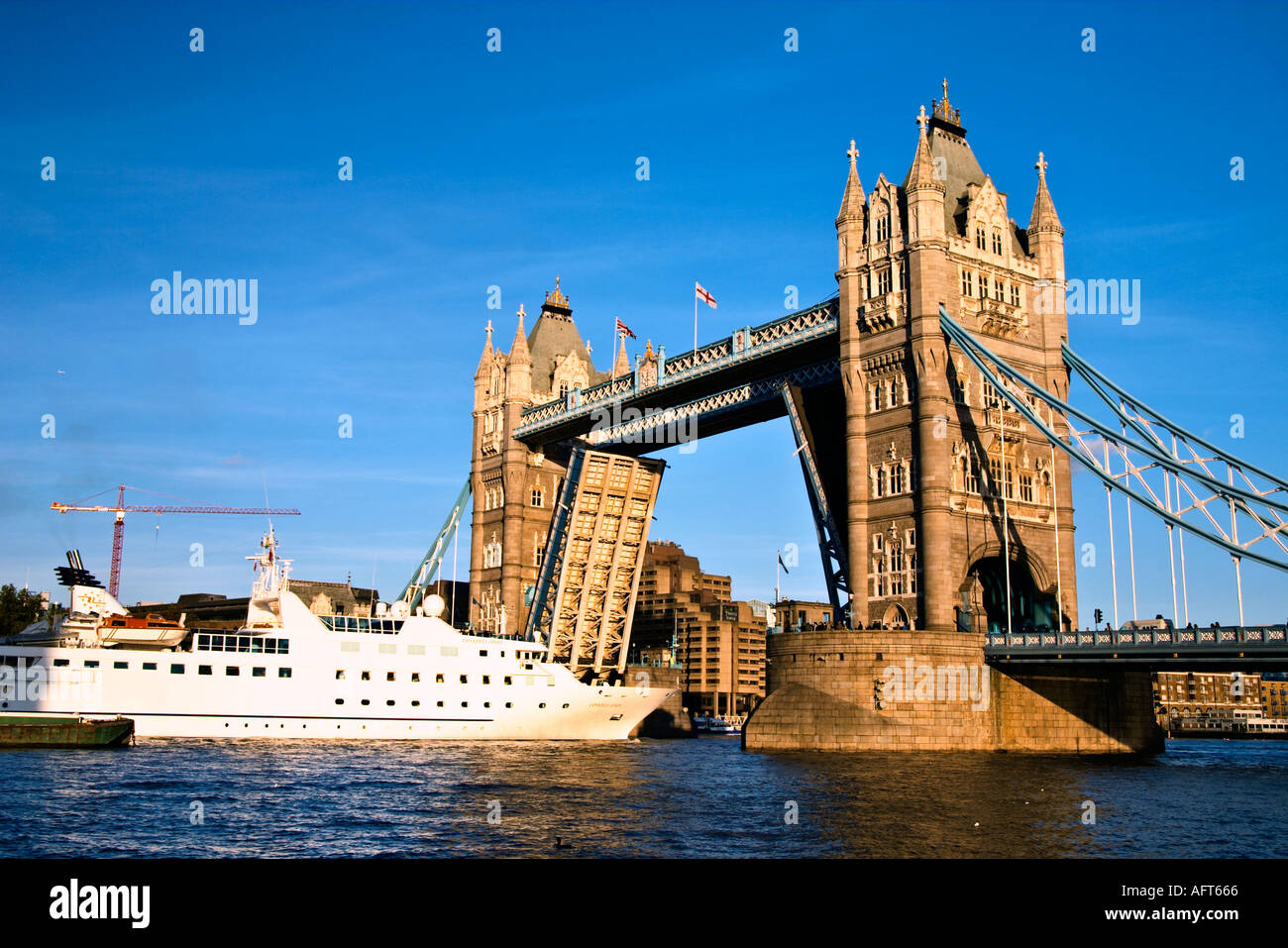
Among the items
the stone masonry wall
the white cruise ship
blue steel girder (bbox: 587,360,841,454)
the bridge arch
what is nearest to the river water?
the stone masonry wall

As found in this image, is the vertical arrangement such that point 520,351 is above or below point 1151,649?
above

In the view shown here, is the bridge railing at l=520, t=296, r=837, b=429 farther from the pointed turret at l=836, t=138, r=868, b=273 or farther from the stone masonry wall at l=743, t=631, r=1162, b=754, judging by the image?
the stone masonry wall at l=743, t=631, r=1162, b=754

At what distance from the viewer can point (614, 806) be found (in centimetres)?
3700

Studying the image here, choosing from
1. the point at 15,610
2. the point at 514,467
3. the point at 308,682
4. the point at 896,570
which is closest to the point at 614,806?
the point at 896,570

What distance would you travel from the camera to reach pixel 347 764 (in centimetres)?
4997

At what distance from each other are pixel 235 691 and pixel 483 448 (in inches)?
1801

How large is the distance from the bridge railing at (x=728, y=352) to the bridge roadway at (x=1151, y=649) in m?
22.9

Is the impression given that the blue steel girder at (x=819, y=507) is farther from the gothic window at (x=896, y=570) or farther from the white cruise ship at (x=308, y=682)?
the white cruise ship at (x=308, y=682)

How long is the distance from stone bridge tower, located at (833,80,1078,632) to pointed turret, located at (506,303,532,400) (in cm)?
3999

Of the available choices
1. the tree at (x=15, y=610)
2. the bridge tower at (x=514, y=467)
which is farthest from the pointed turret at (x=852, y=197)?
the tree at (x=15, y=610)

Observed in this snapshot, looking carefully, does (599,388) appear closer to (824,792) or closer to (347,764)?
(347,764)

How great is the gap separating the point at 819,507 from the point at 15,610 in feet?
268

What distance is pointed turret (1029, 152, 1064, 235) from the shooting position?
232 ft

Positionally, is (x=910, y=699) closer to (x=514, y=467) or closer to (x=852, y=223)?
(x=852, y=223)
